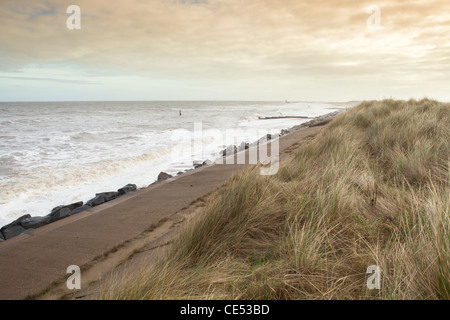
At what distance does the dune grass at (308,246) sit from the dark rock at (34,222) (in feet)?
10.8

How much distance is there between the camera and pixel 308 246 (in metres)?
2.09

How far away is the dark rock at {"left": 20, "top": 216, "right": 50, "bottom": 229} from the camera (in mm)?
4547

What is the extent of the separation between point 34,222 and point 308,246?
4.57m

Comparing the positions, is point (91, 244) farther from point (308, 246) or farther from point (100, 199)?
point (100, 199)

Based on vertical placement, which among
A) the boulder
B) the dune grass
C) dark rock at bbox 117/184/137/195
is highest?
the dune grass

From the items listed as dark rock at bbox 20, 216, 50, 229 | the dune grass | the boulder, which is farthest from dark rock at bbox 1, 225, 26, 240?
the dune grass

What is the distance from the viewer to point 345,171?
3811mm

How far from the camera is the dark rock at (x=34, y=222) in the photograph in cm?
455

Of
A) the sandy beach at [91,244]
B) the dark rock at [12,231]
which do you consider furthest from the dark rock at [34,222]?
the sandy beach at [91,244]

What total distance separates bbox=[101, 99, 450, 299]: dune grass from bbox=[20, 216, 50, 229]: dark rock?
10.8ft

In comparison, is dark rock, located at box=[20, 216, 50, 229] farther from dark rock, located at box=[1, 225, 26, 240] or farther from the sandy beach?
the sandy beach
